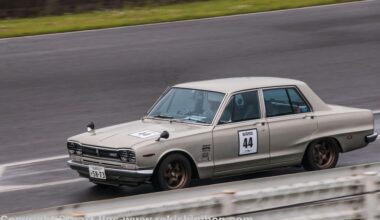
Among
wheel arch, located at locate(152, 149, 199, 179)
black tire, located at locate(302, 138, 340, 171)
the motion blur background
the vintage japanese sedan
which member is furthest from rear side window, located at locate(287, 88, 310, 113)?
the motion blur background

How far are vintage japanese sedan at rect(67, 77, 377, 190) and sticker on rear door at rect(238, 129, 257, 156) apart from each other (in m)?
0.01

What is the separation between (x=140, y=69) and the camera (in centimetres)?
2011

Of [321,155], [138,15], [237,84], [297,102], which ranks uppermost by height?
[138,15]

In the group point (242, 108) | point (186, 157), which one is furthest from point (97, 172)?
point (242, 108)

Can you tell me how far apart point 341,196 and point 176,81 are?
1189cm

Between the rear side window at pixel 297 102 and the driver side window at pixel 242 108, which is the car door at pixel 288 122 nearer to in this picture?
the rear side window at pixel 297 102

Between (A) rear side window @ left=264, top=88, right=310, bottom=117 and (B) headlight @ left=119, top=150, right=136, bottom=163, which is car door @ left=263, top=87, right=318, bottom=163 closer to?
(A) rear side window @ left=264, top=88, right=310, bottom=117

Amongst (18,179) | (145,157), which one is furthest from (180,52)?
(145,157)

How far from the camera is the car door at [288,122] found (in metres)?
11.2

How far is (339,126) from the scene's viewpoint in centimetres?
1182

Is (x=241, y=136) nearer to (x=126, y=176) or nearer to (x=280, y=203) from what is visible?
(x=126, y=176)

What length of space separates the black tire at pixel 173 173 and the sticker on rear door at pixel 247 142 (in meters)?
0.79

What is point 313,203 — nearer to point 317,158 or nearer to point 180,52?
point 317,158

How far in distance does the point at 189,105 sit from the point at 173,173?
4.01ft
